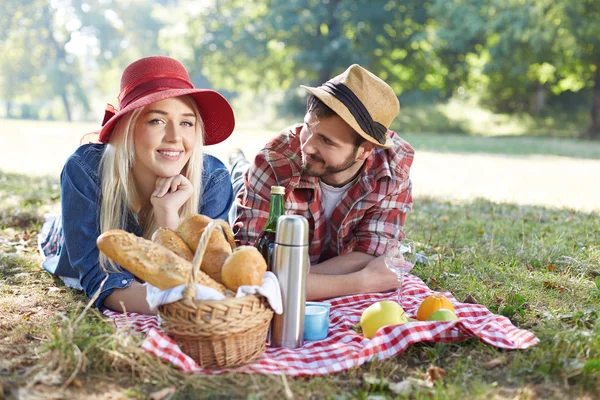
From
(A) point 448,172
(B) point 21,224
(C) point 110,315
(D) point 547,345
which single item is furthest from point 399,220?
(A) point 448,172

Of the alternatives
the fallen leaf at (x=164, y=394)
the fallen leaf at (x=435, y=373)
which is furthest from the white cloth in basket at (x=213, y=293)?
the fallen leaf at (x=435, y=373)

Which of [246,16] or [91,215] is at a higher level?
[246,16]

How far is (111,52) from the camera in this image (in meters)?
52.8

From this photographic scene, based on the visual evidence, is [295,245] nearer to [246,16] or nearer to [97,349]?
[97,349]

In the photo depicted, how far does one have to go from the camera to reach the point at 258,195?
3.99 metres

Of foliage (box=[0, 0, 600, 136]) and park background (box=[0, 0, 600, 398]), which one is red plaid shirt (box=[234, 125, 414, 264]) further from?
foliage (box=[0, 0, 600, 136])

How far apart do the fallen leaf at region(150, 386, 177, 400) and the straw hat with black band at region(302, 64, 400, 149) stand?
1787mm

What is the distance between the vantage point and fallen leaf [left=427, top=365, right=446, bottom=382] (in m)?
2.67

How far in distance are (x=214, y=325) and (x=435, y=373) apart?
39.2 inches

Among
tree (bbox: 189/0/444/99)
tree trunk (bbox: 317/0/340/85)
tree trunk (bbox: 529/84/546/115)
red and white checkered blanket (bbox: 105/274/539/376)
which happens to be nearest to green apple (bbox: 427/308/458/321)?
red and white checkered blanket (bbox: 105/274/539/376)

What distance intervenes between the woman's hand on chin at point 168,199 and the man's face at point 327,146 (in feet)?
2.54

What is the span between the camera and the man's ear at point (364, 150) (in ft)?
12.3

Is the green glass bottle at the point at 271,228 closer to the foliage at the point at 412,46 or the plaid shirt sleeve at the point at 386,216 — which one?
the plaid shirt sleeve at the point at 386,216

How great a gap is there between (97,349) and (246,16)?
101 feet
